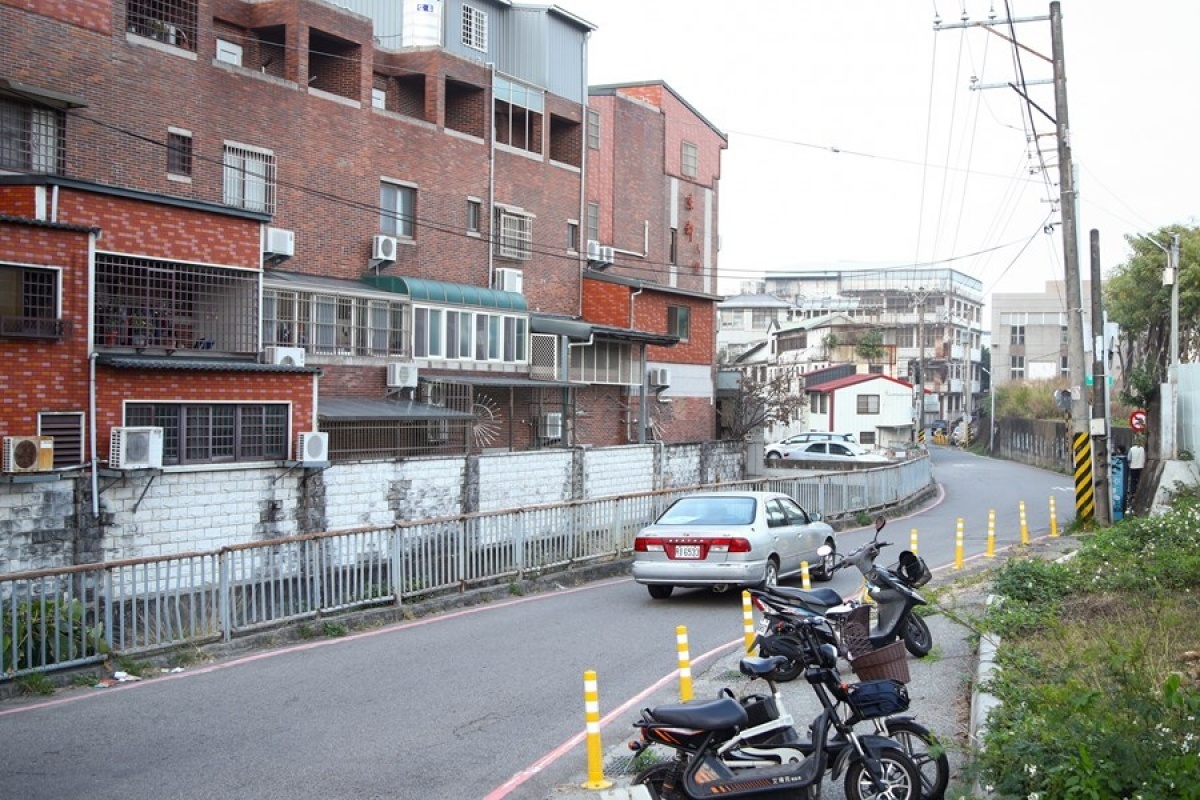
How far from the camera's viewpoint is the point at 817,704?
1004 cm

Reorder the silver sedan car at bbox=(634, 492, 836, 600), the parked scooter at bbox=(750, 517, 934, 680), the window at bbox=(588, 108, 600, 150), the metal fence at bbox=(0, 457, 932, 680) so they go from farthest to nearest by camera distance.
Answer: the window at bbox=(588, 108, 600, 150) → the silver sedan car at bbox=(634, 492, 836, 600) → the metal fence at bbox=(0, 457, 932, 680) → the parked scooter at bbox=(750, 517, 934, 680)

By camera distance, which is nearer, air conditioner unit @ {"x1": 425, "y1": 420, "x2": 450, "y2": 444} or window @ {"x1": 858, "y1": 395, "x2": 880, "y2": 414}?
air conditioner unit @ {"x1": 425, "y1": 420, "x2": 450, "y2": 444}

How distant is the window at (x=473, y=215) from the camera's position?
112 feet

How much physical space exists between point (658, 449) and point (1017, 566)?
19617mm

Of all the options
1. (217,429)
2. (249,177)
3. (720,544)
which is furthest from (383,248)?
(720,544)

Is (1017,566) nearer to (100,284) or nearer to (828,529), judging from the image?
(828,529)

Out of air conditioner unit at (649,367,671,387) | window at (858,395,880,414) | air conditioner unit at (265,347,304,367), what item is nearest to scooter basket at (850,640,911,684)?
air conditioner unit at (265,347,304,367)

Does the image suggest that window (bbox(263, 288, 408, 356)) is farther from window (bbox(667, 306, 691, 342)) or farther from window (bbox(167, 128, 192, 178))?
window (bbox(667, 306, 691, 342))

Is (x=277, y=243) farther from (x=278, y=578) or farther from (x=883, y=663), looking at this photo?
(x=883, y=663)

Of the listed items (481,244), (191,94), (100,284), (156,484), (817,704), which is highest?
→ (191,94)

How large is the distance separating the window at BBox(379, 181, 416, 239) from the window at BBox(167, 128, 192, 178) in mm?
6184

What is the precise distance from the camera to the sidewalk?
7863 mm

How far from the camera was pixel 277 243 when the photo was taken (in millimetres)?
26266

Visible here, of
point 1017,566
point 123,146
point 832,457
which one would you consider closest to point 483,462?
point 123,146
